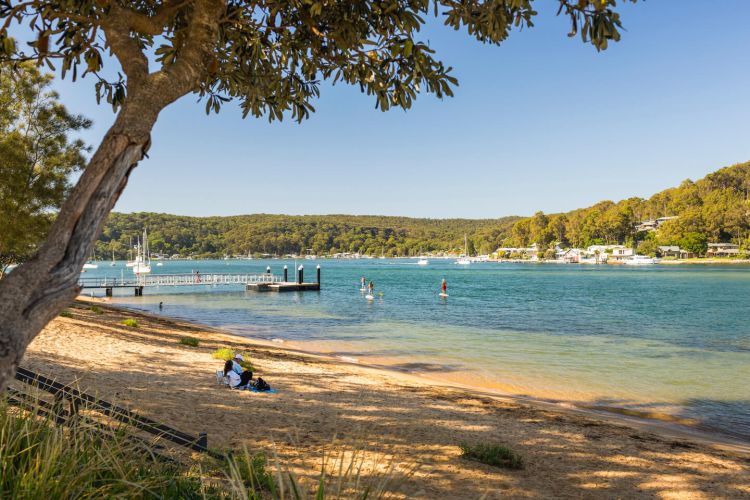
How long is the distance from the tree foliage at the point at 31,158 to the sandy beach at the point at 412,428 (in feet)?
22.2

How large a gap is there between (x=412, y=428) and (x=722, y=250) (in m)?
176

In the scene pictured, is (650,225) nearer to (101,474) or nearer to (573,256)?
(573,256)

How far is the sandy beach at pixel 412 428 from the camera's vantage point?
632 cm

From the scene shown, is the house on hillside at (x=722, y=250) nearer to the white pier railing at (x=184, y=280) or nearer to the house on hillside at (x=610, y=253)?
the house on hillside at (x=610, y=253)

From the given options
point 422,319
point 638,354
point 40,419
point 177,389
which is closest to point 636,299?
point 422,319

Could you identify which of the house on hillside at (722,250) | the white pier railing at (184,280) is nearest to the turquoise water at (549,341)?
the white pier railing at (184,280)

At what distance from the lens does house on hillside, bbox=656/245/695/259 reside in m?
155

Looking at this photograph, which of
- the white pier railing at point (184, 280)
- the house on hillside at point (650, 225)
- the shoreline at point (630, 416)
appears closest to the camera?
the shoreline at point (630, 416)

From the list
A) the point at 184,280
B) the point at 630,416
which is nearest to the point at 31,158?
the point at 630,416

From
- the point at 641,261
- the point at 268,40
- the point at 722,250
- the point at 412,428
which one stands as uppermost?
the point at 268,40

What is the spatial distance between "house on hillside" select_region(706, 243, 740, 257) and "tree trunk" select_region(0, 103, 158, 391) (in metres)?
179

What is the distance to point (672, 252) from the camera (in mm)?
158500

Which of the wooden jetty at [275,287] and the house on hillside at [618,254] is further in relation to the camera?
the house on hillside at [618,254]

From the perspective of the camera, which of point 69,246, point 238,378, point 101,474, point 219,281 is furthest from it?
point 219,281
